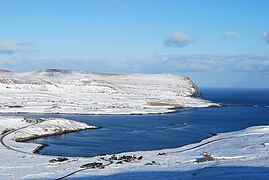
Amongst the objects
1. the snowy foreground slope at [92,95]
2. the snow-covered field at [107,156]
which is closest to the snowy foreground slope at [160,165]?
the snow-covered field at [107,156]

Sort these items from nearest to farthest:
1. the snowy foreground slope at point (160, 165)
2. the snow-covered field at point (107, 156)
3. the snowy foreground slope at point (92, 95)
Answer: the snowy foreground slope at point (160, 165), the snow-covered field at point (107, 156), the snowy foreground slope at point (92, 95)

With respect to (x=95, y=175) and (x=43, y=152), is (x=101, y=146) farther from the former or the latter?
(x=95, y=175)

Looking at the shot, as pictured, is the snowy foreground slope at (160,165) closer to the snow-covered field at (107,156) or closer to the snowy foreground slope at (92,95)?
the snow-covered field at (107,156)

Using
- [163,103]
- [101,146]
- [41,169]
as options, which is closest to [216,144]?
[101,146]

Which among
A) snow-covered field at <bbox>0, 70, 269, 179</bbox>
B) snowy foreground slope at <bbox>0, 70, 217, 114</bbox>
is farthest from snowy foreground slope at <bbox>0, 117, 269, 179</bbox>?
snowy foreground slope at <bbox>0, 70, 217, 114</bbox>

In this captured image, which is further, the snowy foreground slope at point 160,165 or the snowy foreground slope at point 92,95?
the snowy foreground slope at point 92,95

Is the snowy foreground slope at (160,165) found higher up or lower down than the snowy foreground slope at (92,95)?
lower down

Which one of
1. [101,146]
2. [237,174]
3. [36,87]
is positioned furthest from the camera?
[36,87]

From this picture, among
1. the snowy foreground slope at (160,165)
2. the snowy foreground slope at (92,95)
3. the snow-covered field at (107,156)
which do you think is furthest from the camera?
the snowy foreground slope at (92,95)

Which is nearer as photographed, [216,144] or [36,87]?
[216,144]
